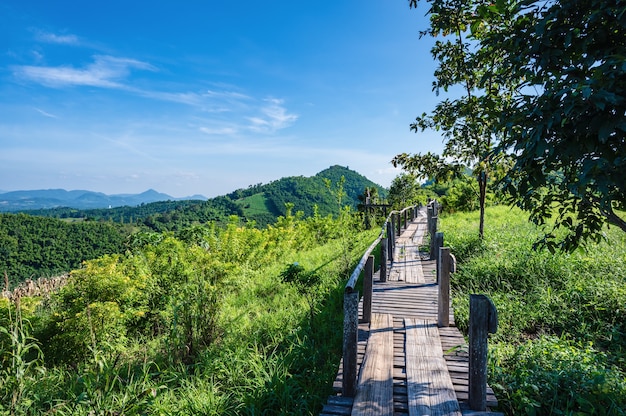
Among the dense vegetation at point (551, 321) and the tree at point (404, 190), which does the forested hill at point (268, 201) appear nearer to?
the tree at point (404, 190)

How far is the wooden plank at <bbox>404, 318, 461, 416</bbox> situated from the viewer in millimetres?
2828

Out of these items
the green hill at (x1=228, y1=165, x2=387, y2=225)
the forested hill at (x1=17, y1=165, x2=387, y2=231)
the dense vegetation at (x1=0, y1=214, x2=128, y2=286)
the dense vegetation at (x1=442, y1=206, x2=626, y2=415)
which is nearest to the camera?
the dense vegetation at (x1=442, y1=206, x2=626, y2=415)

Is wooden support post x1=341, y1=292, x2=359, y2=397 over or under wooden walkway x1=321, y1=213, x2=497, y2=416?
over

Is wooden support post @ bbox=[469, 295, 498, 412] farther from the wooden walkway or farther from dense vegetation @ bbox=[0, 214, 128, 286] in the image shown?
dense vegetation @ bbox=[0, 214, 128, 286]

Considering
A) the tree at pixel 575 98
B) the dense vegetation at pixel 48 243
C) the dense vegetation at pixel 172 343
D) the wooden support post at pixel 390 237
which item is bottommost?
the dense vegetation at pixel 48 243

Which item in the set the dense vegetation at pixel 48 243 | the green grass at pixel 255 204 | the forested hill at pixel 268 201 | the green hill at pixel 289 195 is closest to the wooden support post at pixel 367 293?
the dense vegetation at pixel 48 243

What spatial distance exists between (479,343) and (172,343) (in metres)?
4.38

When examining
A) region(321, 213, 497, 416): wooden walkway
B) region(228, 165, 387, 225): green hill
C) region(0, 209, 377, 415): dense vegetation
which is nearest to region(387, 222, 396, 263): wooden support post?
region(0, 209, 377, 415): dense vegetation

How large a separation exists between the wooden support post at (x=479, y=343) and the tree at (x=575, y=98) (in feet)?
3.76

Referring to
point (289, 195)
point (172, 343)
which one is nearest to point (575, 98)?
point (172, 343)

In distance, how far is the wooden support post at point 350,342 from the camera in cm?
301

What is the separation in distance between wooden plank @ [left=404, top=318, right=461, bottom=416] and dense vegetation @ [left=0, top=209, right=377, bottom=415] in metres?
1.10

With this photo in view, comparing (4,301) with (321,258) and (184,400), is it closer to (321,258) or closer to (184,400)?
(184,400)

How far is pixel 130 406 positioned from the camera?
2779 millimetres
